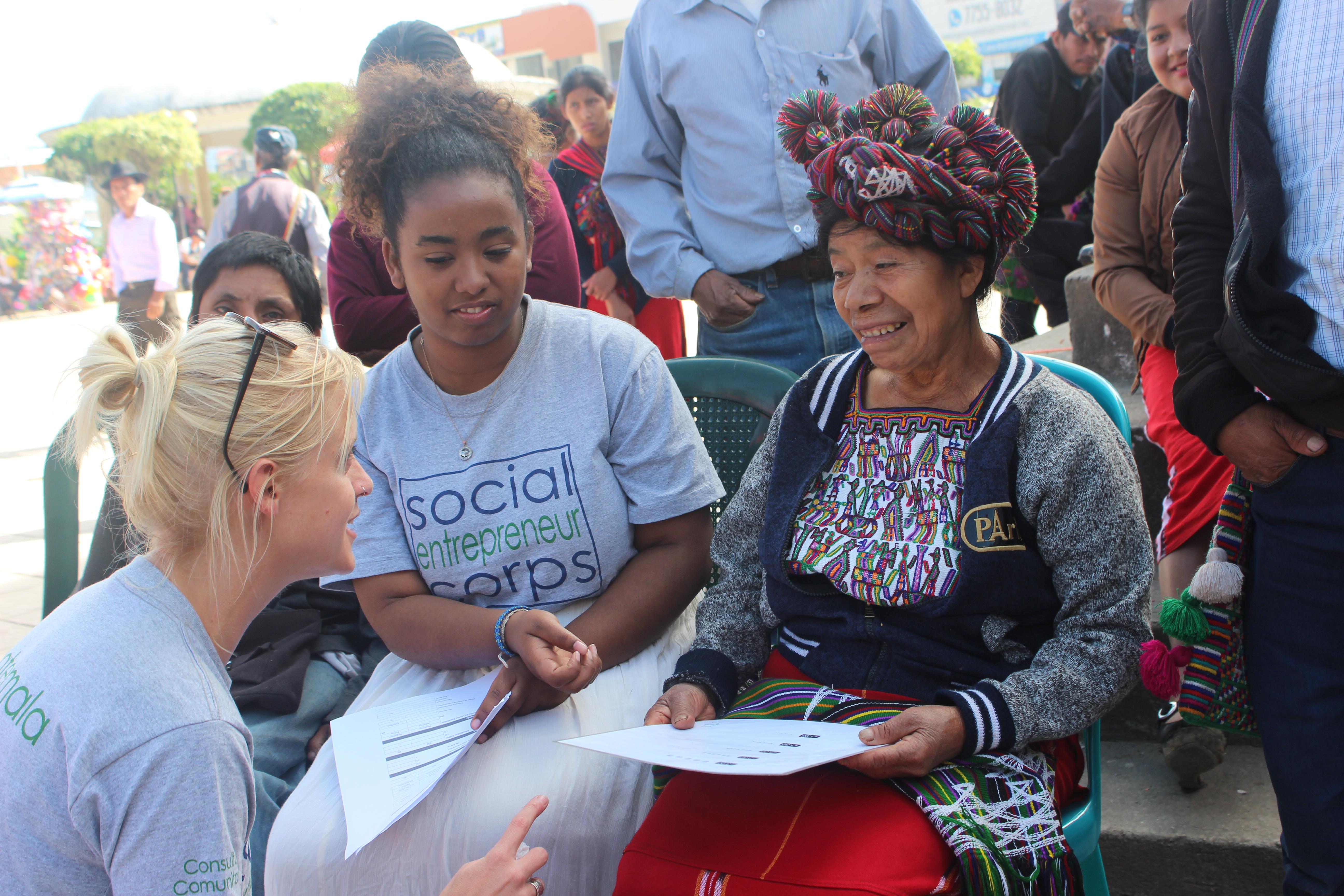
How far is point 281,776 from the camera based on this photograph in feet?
6.64

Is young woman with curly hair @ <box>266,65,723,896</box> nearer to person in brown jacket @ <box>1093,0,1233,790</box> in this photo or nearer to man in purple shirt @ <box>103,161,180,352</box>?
person in brown jacket @ <box>1093,0,1233,790</box>

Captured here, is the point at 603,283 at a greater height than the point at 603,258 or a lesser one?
lesser

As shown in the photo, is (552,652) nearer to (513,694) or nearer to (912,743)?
(513,694)

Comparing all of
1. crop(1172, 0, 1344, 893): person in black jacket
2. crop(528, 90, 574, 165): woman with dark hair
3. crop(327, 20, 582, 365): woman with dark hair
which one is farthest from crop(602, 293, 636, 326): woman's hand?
crop(1172, 0, 1344, 893): person in black jacket

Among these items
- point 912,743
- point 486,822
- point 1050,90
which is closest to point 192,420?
point 486,822

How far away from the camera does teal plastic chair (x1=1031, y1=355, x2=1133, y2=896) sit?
5.36 feet

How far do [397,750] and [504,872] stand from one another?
0.47m

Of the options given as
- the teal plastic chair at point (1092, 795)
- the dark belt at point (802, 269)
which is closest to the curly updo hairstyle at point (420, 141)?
the dark belt at point (802, 269)

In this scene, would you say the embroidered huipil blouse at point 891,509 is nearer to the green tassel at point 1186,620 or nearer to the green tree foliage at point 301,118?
the green tassel at point 1186,620

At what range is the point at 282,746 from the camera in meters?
2.02

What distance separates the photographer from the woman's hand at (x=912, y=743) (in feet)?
4.71

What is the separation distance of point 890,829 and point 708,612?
644 mm

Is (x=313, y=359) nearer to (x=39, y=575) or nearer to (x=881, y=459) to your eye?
(x=881, y=459)

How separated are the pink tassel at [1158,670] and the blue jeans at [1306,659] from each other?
169mm
